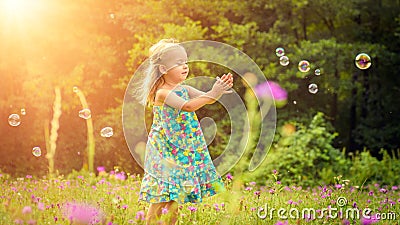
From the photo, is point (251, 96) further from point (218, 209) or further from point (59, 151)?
point (218, 209)

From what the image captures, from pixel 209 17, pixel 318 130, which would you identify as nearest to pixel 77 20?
pixel 209 17

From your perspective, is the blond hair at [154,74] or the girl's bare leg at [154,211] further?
the blond hair at [154,74]

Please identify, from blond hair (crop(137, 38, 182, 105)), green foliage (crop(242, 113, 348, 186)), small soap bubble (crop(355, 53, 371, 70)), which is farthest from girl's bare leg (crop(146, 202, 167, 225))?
green foliage (crop(242, 113, 348, 186))

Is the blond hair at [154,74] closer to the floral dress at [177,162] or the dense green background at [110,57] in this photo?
the floral dress at [177,162]

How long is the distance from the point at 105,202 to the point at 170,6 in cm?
530

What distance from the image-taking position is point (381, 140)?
37.8 feet

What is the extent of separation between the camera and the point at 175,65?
387 cm

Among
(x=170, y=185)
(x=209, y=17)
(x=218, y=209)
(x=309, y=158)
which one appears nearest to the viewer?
(x=170, y=185)

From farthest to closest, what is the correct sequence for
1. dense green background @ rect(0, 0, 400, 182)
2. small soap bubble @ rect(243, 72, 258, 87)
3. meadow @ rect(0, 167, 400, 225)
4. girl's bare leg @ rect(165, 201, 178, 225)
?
1. small soap bubble @ rect(243, 72, 258, 87)
2. dense green background @ rect(0, 0, 400, 182)
3. girl's bare leg @ rect(165, 201, 178, 225)
4. meadow @ rect(0, 167, 400, 225)

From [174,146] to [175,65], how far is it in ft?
1.67

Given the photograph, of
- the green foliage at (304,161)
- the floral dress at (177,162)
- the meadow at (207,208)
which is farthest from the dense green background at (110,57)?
the floral dress at (177,162)

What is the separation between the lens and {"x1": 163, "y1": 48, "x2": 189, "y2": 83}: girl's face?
3865 mm

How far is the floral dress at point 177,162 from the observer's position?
3.71m

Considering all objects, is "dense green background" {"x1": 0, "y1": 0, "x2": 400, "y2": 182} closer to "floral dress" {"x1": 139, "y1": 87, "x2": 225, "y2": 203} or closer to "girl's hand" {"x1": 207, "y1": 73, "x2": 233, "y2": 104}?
"floral dress" {"x1": 139, "y1": 87, "x2": 225, "y2": 203}
